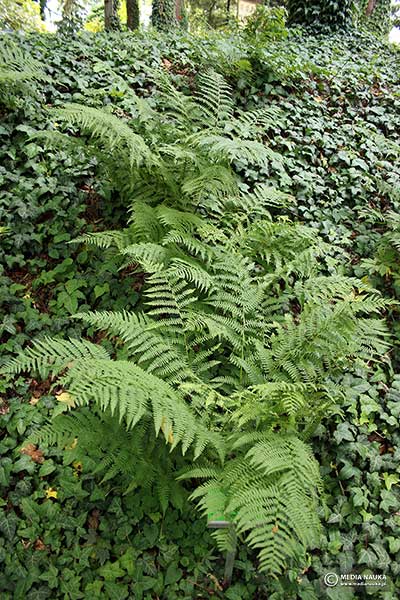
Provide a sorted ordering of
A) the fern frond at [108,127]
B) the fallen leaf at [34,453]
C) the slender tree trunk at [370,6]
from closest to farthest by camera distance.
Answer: the fallen leaf at [34,453] < the fern frond at [108,127] < the slender tree trunk at [370,6]

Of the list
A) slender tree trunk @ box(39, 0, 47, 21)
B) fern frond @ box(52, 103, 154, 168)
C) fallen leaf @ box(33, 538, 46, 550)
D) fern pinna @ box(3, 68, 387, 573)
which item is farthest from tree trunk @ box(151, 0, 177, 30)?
fallen leaf @ box(33, 538, 46, 550)

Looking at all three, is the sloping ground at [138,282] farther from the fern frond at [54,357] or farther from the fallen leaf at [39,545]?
the fern frond at [54,357]

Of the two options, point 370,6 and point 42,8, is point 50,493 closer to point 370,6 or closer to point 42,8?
point 370,6

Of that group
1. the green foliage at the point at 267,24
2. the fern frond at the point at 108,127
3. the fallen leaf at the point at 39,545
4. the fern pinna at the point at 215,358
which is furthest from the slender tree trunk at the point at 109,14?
the fallen leaf at the point at 39,545

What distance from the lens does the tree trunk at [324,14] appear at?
814 cm

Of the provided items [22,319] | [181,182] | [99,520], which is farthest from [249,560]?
[181,182]

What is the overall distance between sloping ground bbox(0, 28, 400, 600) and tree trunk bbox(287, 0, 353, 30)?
93.3 inches

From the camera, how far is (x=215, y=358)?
287 cm

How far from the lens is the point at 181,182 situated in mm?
3439

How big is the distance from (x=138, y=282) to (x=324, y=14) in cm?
765

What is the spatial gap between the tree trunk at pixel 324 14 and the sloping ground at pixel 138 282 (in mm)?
2369

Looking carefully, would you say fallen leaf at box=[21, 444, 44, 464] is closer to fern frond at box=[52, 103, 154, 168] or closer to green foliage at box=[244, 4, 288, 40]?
fern frond at box=[52, 103, 154, 168]

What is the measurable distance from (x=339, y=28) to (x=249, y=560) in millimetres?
9154

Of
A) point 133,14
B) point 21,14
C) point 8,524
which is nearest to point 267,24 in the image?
point 133,14
